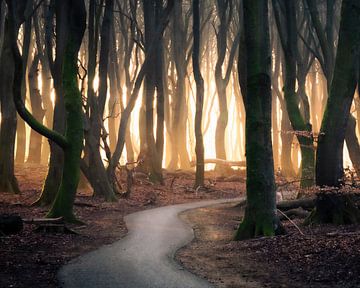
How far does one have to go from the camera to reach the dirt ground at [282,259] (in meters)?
7.03

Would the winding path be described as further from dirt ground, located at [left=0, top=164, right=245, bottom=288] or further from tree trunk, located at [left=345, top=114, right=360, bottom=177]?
tree trunk, located at [left=345, top=114, right=360, bottom=177]

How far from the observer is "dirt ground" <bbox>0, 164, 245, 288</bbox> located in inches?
300

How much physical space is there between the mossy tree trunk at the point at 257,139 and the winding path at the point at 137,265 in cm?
185

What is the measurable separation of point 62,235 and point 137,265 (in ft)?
11.9

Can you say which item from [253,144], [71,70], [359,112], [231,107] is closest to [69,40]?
[71,70]

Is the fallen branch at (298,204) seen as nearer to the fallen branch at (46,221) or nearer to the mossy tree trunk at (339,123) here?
the mossy tree trunk at (339,123)

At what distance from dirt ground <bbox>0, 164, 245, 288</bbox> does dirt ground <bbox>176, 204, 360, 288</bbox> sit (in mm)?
2422

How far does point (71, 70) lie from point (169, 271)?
7.60 metres

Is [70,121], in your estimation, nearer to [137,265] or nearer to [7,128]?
[137,265]


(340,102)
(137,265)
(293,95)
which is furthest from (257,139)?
(293,95)

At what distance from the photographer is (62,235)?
11.0 metres

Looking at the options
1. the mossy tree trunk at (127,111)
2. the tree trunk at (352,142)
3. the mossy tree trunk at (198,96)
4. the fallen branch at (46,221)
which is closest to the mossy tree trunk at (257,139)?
the fallen branch at (46,221)

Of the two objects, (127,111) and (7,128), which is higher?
(127,111)

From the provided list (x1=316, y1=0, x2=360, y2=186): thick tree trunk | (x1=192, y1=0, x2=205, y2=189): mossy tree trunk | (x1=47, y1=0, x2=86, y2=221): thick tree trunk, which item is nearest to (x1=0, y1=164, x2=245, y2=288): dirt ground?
(x1=47, y1=0, x2=86, y2=221): thick tree trunk
